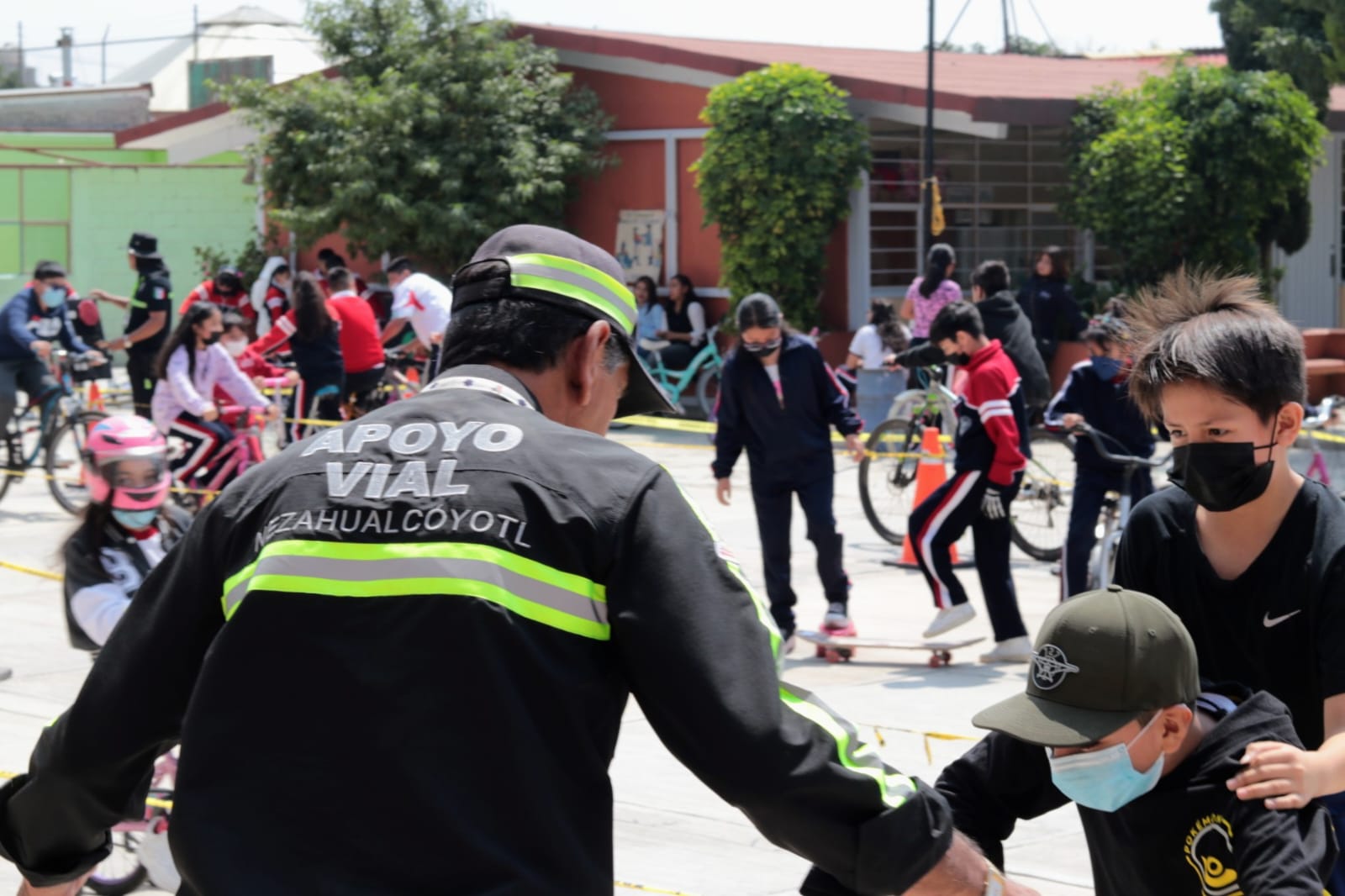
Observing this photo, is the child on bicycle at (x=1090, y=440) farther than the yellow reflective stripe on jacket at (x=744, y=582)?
Yes

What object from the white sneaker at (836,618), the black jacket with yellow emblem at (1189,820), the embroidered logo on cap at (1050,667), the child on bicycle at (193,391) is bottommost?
the white sneaker at (836,618)

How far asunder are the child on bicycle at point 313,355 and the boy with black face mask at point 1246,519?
38.3 feet

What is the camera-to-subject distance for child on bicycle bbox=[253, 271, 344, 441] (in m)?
14.2

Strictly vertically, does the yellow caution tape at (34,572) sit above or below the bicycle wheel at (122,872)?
above

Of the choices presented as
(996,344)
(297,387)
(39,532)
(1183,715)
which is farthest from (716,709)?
(297,387)

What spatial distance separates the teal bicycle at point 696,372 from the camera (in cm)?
1966

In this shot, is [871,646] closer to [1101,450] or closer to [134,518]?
[1101,450]

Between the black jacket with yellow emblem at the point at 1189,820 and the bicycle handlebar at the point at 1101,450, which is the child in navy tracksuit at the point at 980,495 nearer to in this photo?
the bicycle handlebar at the point at 1101,450

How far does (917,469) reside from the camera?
1151 cm

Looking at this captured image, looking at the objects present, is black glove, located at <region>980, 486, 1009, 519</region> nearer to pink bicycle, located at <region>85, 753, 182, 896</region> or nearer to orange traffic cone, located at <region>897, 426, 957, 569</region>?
orange traffic cone, located at <region>897, 426, 957, 569</region>

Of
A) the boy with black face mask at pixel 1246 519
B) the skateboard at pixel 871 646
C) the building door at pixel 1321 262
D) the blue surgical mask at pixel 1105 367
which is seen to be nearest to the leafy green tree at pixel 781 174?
the building door at pixel 1321 262

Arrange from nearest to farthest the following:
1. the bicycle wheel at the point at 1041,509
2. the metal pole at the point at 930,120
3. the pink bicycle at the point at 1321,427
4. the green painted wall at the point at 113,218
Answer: the pink bicycle at the point at 1321,427, the bicycle wheel at the point at 1041,509, the metal pole at the point at 930,120, the green painted wall at the point at 113,218

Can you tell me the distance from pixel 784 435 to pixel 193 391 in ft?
14.6

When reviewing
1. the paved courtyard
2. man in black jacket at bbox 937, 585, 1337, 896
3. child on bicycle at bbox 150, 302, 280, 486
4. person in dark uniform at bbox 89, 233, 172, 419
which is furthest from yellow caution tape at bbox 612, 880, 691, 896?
person in dark uniform at bbox 89, 233, 172, 419
